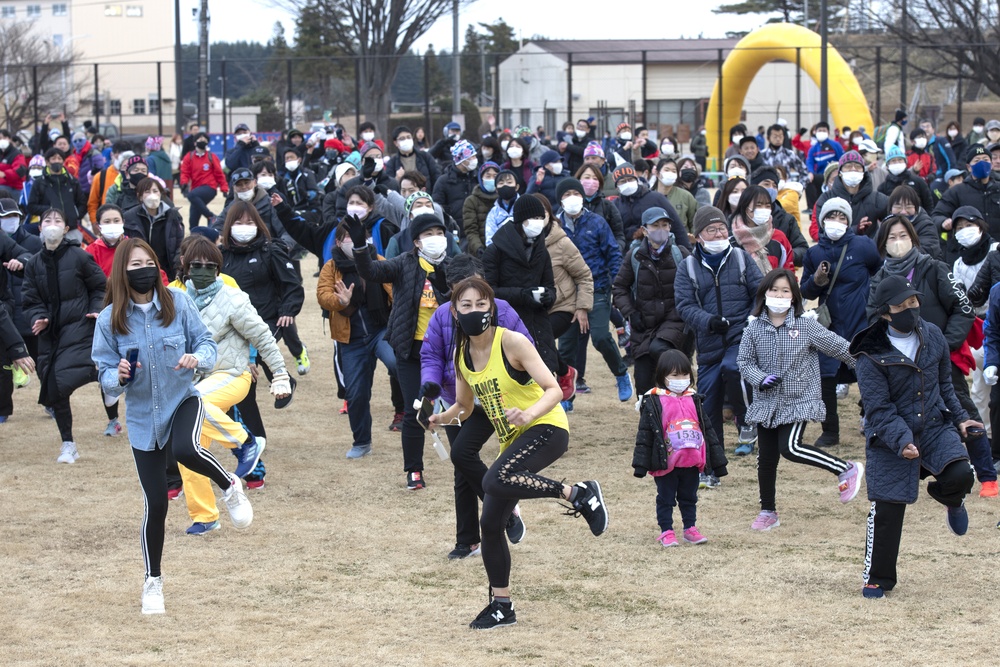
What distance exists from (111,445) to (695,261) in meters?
4.76

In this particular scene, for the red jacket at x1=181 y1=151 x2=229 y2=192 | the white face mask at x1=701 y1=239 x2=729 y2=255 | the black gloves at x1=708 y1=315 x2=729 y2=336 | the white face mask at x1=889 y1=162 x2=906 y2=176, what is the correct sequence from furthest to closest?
1. the red jacket at x1=181 y1=151 x2=229 y2=192
2. the white face mask at x1=889 y1=162 x2=906 y2=176
3. the white face mask at x1=701 y1=239 x2=729 y2=255
4. the black gloves at x1=708 y1=315 x2=729 y2=336

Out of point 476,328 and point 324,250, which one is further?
point 324,250

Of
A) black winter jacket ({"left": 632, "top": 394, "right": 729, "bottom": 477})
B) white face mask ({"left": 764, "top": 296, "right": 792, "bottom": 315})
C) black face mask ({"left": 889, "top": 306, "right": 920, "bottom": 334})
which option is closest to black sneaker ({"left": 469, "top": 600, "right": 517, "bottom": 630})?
black winter jacket ({"left": 632, "top": 394, "right": 729, "bottom": 477})

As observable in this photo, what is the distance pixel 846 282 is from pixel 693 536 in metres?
2.80

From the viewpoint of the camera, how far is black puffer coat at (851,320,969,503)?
6.50 meters

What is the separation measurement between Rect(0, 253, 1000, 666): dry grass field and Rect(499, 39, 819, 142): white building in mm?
33453

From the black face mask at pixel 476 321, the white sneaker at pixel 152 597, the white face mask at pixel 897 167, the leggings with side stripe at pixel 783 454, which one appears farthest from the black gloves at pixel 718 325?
the white face mask at pixel 897 167

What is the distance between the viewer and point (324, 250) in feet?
34.8

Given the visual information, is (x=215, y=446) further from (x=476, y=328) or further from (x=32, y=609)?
(x=476, y=328)

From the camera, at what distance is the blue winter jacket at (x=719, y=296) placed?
28.9ft

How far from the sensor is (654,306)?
935cm

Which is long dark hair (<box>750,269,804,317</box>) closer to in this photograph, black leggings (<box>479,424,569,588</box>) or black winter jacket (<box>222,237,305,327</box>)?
black leggings (<box>479,424,569,588</box>)

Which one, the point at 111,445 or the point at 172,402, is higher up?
the point at 172,402

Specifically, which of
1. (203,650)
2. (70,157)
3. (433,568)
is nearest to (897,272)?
(433,568)
